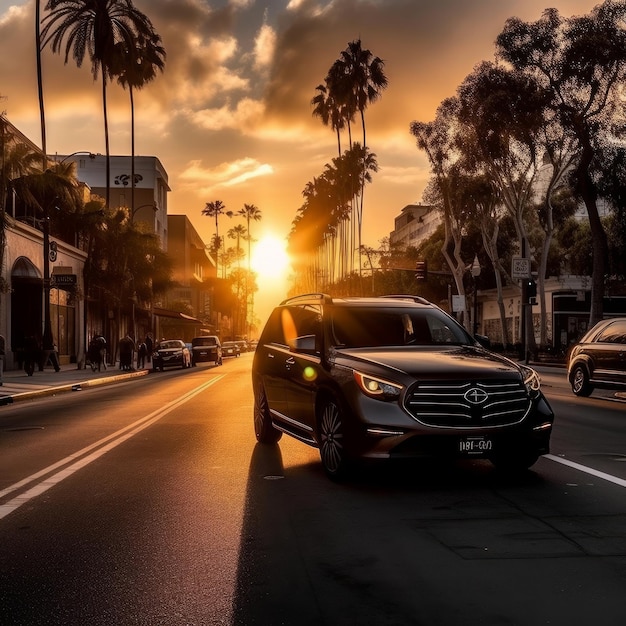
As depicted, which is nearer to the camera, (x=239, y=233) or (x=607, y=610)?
(x=607, y=610)

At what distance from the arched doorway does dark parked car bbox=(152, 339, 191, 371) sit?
6.03m

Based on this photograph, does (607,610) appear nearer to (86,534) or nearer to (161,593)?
(161,593)

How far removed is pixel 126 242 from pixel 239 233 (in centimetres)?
10458

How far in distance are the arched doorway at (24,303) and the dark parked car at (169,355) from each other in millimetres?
6035

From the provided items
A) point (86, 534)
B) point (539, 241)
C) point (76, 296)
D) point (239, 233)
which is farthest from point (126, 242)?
point (239, 233)

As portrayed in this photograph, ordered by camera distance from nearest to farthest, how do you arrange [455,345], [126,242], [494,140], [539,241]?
[455,345]
[494,140]
[126,242]
[539,241]

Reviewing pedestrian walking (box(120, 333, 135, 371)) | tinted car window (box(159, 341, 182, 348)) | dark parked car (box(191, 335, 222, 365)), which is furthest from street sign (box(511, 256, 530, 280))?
dark parked car (box(191, 335, 222, 365))

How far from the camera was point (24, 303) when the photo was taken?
143 feet

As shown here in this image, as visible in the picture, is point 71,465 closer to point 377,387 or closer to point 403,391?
point 377,387

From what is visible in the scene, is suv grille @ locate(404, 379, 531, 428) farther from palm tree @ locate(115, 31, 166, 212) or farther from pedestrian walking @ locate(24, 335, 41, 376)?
palm tree @ locate(115, 31, 166, 212)

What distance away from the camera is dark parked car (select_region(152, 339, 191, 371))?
148ft

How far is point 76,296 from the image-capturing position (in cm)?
4300

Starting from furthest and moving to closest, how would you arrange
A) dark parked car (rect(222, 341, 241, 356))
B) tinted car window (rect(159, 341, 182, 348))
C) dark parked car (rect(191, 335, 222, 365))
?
1. dark parked car (rect(222, 341, 241, 356))
2. dark parked car (rect(191, 335, 222, 365))
3. tinted car window (rect(159, 341, 182, 348))

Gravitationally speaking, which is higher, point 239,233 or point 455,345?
point 239,233
